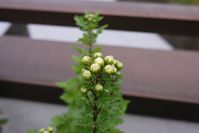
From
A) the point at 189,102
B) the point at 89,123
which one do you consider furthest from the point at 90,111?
the point at 189,102

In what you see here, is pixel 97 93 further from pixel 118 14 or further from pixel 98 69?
pixel 118 14

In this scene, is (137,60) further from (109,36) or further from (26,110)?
(109,36)

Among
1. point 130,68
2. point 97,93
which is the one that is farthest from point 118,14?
point 97,93

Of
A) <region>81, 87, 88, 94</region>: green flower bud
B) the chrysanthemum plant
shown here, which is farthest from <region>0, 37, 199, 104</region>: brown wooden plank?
<region>81, 87, 88, 94</region>: green flower bud

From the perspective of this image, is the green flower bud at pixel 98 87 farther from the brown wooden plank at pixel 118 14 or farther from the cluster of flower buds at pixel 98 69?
the brown wooden plank at pixel 118 14

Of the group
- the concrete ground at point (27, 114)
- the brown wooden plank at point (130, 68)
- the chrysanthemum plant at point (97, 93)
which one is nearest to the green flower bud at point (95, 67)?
the chrysanthemum plant at point (97, 93)

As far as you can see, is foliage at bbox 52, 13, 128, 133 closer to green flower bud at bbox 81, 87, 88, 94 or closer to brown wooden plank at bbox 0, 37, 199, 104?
green flower bud at bbox 81, 87, 88, 94
